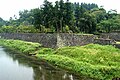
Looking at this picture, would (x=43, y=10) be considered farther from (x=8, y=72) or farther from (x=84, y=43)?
(x=8, y=72)

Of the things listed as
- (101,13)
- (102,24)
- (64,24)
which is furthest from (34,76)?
(101,13)

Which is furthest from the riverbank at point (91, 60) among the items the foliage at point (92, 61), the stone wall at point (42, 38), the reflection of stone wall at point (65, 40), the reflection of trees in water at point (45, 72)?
the stone wall at point (42, 38)

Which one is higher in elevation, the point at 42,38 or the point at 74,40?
the point at 74,40

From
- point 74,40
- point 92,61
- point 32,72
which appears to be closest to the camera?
point 92,61

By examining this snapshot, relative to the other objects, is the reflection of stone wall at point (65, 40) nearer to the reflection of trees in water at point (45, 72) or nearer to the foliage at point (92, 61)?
the foliage at point (92, 61)

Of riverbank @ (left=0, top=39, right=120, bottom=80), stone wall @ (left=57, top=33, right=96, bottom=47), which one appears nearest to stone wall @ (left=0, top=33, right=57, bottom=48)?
stone wall @ (left=57, top=33, right=96, bottom=47)

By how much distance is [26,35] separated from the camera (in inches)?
2776

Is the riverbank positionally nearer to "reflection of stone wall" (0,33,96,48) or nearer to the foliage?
the foliage

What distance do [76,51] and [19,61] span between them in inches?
447

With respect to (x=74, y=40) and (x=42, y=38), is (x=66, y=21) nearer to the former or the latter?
(x=42, y=38)

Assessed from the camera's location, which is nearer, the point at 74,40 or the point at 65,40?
the point at 74,40

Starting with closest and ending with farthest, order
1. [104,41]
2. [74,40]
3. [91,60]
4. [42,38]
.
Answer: [91,60] → [104,41] → [74,40] → [42,38]

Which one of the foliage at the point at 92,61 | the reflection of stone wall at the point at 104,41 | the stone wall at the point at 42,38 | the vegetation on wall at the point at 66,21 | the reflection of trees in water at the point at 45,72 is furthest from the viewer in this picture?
the vegetation on wall at the point at 66,21

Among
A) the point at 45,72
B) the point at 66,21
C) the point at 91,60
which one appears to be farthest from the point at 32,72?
the point at 66,21
